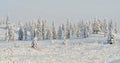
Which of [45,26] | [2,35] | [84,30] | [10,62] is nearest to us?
[10,62]

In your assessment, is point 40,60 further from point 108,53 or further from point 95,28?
point 95,28

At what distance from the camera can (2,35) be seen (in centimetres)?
16575

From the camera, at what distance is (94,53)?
65438mm

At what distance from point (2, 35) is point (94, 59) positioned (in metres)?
115

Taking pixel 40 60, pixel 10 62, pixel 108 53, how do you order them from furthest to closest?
pixel 108 53
pixel 40 60
pixel 10 62

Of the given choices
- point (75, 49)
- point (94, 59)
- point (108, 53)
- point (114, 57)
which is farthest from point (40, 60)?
point (75, 49)

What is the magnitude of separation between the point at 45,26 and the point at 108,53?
3356 inches

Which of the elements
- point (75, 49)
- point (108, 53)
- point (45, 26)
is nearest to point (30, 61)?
point (108, 53)

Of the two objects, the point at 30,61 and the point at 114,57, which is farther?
the point at 114,57

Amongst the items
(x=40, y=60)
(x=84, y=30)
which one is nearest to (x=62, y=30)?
(x=84, y=30)

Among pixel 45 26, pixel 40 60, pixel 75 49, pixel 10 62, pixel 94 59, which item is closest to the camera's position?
pixel 10 62

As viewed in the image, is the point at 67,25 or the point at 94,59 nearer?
the point at 94,59

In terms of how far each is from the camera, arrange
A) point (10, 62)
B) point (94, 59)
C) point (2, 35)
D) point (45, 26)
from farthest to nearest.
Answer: point (2, 35)
point (45, 26)
point (94, 59)
point (10, 62)

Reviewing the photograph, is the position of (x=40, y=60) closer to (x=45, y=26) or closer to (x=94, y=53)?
(x=94, y=53)
